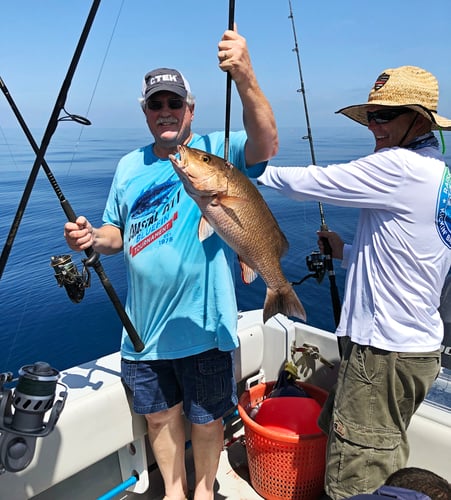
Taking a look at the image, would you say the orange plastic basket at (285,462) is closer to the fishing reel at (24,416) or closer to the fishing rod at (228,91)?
the fishing reel at (24,416)

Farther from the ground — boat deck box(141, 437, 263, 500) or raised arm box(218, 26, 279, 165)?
raised arm box(218, 26, 279, 165)

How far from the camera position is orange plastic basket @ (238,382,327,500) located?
101 inches

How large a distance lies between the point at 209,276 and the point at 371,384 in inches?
36.6

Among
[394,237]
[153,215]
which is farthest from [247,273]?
[394,237]

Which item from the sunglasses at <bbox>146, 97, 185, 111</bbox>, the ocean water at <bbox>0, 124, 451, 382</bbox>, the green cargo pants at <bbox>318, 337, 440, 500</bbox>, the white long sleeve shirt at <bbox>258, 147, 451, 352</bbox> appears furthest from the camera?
the ocean water at <bbox>0, 124, 451, 382</bbox>

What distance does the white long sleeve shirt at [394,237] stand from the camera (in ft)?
6.06

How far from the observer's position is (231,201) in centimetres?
192

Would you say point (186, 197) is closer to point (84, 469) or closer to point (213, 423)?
point (213, 423)

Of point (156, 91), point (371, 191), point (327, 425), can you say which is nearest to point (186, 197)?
point (156, 91)

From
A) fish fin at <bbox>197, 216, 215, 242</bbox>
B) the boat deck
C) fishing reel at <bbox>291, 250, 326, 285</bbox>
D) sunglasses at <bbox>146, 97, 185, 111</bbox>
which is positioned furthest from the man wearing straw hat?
the boat deck

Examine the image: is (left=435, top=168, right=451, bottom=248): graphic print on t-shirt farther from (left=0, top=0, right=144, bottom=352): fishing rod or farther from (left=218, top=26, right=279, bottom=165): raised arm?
(left=0, top=0, right=144, bottom=352): fishing rod

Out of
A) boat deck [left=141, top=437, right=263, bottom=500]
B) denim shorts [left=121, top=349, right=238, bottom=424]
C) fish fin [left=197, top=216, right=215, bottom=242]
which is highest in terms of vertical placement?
fish fin [left=197, top=216, right=215, bottom=242]

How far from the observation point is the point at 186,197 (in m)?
2.26

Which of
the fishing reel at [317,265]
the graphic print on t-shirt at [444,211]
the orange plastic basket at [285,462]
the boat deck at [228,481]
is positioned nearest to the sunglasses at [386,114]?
the graphic print on t-shirt at [444,211]
